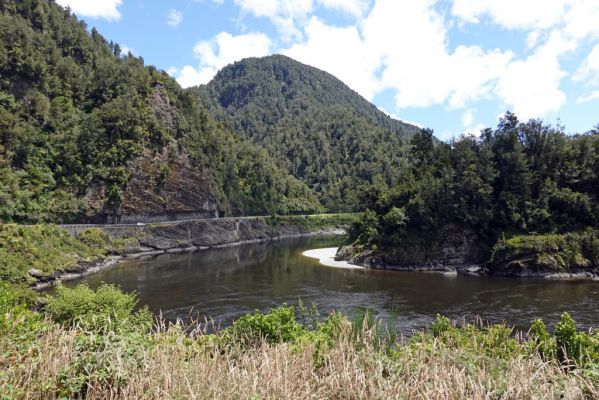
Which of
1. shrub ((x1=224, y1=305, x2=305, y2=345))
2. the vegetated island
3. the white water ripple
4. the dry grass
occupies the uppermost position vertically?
the vegetated island

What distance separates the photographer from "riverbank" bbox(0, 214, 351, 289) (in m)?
53.8

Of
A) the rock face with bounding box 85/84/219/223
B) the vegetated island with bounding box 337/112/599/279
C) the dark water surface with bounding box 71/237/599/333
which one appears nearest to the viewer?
the dark water surface with bounding box 71/237/599/333

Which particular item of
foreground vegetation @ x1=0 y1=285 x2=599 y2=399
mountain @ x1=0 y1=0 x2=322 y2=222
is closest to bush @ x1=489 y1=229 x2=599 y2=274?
foreground vegetation @ x1=0 y1=285 x2=599 y2=399

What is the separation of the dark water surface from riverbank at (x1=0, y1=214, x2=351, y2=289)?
233 inches

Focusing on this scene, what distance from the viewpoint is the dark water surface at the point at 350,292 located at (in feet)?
131

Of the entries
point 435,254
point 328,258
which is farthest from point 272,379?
point 328,258

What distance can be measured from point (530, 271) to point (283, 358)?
61644 millimetres

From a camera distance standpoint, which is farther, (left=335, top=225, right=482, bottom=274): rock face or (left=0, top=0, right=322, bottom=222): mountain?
(left=0, top=0, right=322, bottom=222): mountain

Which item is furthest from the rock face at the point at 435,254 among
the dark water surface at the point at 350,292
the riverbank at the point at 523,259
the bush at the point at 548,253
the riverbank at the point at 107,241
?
the riverbank at the point at 107,241

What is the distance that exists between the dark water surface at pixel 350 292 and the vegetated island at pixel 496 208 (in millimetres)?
6719

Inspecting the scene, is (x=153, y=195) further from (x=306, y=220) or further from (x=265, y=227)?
(x=306, y=220)

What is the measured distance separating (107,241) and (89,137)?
3067cm

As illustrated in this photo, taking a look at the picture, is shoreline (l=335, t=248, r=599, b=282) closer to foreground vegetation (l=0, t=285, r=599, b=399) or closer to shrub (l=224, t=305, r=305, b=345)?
shrub (l=224, t=305, r=305, b=345)

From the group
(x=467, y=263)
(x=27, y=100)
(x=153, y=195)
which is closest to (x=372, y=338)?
(x=467, y=263)
